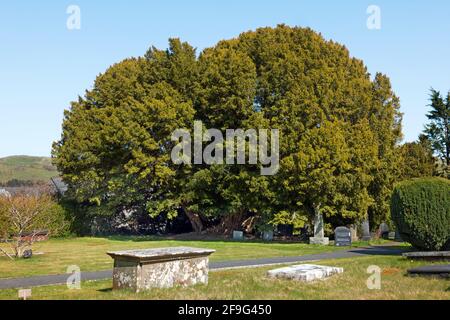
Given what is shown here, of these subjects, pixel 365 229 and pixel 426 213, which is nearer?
pixel 426 213

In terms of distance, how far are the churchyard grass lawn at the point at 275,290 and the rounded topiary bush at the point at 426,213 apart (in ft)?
24.4

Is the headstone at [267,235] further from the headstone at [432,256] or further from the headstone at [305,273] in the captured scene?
the headstone at [305,273]

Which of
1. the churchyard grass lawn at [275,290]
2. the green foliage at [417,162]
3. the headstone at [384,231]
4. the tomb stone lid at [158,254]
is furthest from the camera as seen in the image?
the headstone at [384,231]

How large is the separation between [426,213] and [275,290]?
11859 millimetres

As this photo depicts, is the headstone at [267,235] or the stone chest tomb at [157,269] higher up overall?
the stone chest tomb at [157,269]

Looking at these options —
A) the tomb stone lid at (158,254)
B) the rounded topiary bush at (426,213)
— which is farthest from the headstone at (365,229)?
the tomb stone lid at (158,254)

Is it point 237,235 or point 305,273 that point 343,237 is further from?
point 305,273

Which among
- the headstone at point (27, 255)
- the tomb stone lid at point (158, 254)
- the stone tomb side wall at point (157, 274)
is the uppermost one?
the tomb stone lid at point (158, 254)

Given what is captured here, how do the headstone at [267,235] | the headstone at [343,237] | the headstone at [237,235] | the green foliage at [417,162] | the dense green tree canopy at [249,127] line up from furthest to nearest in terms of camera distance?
the green foliage at [417,162] → the headstone at [237,235] → the headstone at [267,235] → the dense green tree canopy at [249,127] → the headstone at [343,237]

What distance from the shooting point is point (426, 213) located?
1870cm

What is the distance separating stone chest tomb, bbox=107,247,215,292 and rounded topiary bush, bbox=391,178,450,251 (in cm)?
1198

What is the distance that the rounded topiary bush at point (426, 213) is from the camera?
1858cm

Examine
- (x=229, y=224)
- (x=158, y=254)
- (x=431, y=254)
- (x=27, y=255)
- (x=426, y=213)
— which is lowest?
(x=27, y=255)

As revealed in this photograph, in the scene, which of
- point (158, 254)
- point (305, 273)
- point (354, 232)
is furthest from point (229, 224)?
point (158, 254)
